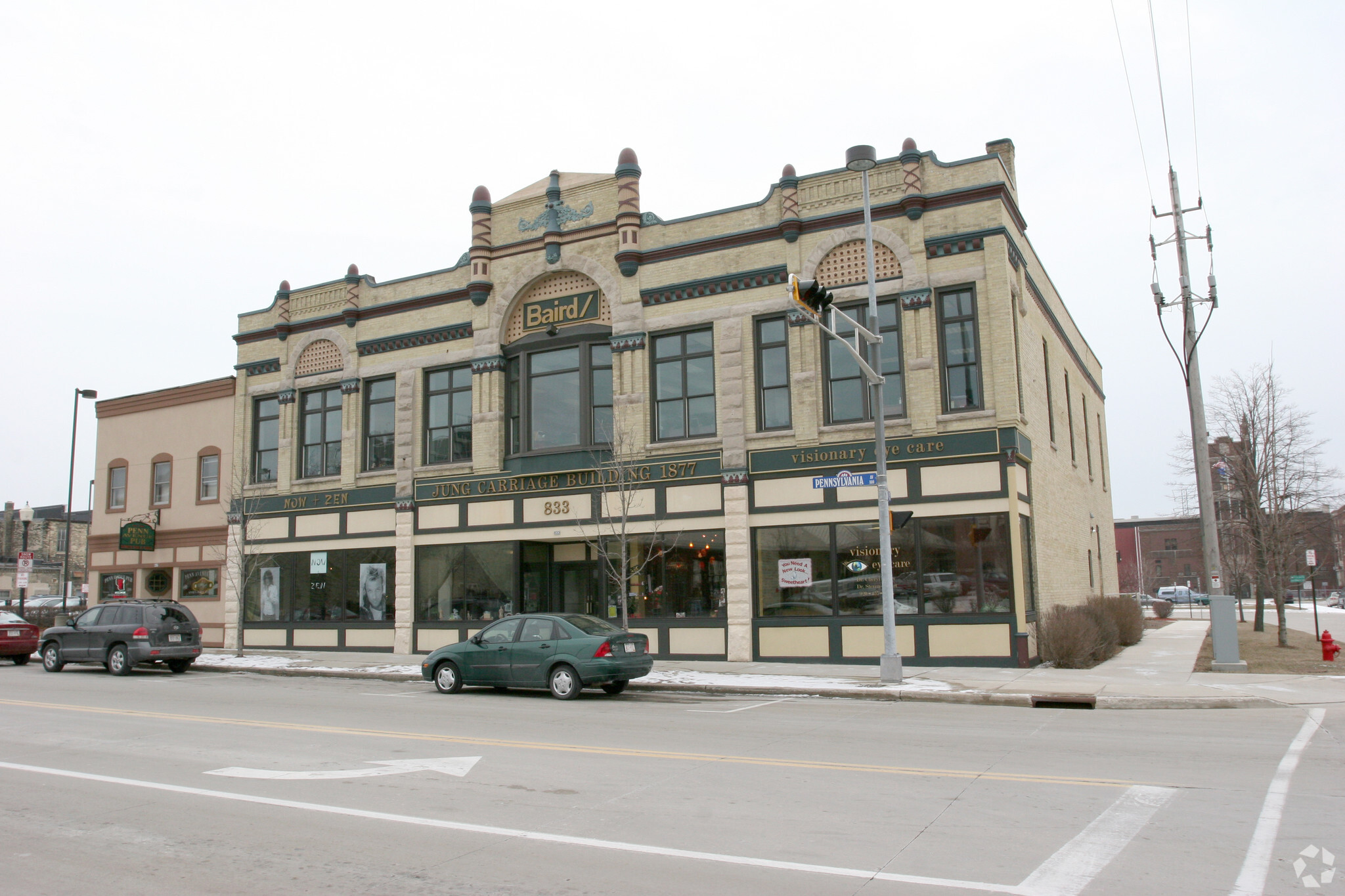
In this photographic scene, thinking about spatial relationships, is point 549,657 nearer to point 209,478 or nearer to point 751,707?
point 751,707

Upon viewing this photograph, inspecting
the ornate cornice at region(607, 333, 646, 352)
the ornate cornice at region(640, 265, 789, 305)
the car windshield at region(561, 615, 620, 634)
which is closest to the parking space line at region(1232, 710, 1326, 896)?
the car windshield at region(561, 615, 620, 634)

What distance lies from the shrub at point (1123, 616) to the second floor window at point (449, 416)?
54.4 ft

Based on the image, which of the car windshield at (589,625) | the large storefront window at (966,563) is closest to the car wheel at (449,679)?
the car windshield at (589,625)

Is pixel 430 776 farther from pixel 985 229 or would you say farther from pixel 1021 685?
pixel 985 229

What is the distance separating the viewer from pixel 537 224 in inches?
981

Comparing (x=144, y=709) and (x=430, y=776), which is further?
(x=144, y=709)

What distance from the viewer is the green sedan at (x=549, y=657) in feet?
51.9

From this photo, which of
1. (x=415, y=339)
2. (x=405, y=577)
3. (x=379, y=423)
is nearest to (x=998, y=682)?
(x=405, y=577)

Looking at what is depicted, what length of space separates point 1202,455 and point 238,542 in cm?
2463

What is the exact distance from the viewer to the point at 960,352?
66.0 ft

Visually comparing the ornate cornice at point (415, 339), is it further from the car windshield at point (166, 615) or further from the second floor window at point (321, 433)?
the car windshield at point (166, 615)

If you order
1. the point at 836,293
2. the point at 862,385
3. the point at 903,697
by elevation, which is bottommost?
the point at 903,697

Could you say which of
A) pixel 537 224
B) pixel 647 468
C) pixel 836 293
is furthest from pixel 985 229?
pixel 537 224

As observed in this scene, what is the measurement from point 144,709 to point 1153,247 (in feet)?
71.3
